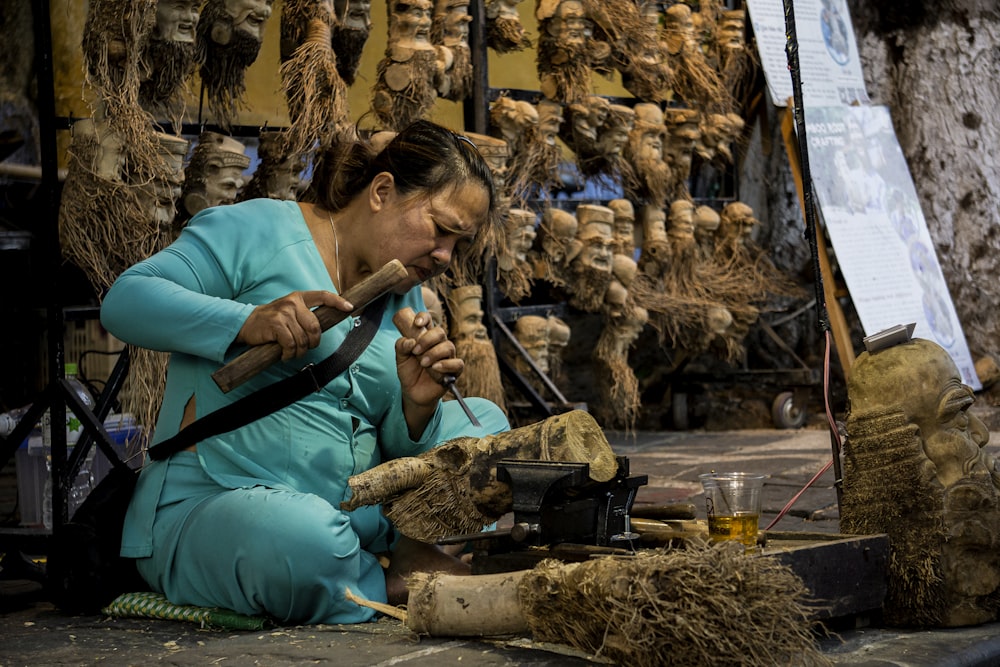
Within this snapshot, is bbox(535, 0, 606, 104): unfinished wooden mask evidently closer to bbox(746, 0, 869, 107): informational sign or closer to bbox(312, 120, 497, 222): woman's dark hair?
bbox(746, 0, 869, 107): informational sign

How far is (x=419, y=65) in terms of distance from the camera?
467cm

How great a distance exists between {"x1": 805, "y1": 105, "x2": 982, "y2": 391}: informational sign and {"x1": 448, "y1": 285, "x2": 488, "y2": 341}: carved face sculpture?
157 cm

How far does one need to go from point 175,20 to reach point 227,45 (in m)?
0.33

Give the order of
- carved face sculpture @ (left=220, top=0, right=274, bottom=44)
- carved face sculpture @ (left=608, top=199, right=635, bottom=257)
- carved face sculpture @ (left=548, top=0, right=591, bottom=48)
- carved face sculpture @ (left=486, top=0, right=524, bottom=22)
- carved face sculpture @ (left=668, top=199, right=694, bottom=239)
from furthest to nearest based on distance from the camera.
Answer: carved face sculpture @ (left=668, top=199, right=694, bottom=239), carved face sculpture @ (left=608, top=199, right=635, bottom=257), carved face sculpture @ (left=548, top=0, right=591, bottom=48), carved face sculpture @ (left=486, top=0, right=524, bottom=22), carved face sculpture @ (left=220, top=0, right=274, bottom=44)

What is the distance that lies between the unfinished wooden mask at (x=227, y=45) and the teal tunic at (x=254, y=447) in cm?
136

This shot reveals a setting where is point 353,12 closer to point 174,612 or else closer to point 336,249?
point 336,249

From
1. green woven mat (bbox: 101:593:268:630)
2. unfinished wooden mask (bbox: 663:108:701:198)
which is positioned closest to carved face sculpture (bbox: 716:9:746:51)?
unfinished wooden mask (bbox: 663:108:701:198)

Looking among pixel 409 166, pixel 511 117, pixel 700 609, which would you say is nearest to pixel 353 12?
pixel 511 117

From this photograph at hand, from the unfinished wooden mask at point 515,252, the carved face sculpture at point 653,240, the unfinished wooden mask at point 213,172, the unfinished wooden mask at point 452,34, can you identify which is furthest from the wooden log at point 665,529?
the carved face sculpture at point 653,240

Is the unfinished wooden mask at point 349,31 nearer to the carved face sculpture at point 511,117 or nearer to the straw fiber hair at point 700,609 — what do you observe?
the carved face sculpture at point 511,117

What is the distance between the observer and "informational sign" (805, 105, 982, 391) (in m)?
5.32

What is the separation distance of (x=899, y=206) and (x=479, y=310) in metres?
2.17

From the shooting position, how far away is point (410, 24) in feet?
15.3

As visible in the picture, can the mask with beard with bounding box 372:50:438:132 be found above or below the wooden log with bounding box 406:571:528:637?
above
